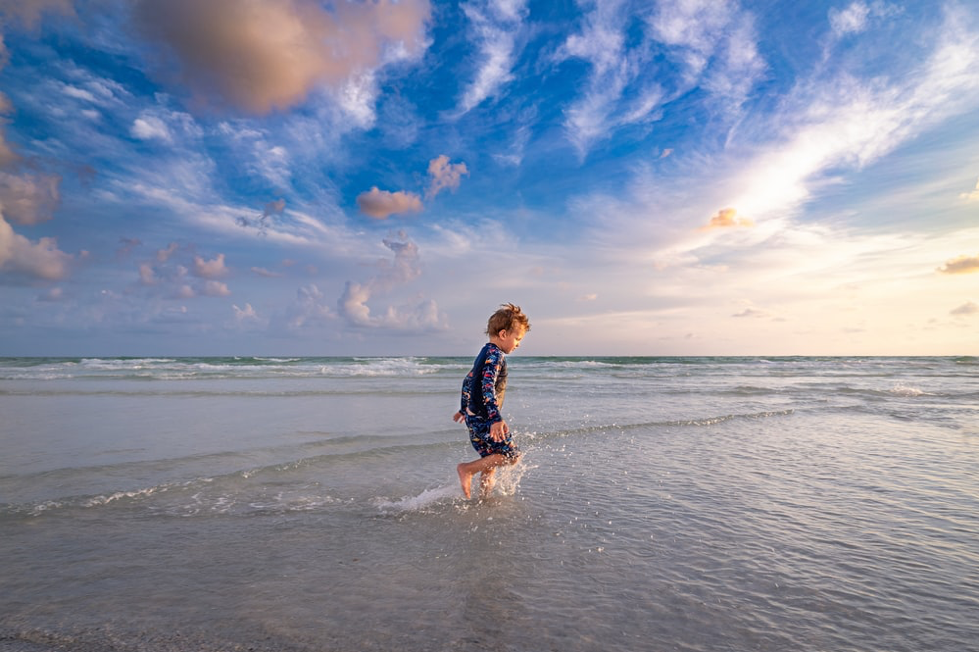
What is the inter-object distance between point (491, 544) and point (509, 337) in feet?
6.88

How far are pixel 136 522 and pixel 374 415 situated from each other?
24.2 feet

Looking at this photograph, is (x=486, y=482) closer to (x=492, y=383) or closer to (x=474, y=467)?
(x=474, y=467)

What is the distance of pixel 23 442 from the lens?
8.23 m

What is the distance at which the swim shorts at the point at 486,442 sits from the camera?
5.25 metres

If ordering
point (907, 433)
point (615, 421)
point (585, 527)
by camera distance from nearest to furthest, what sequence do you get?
point (585, 527)
point (907, 433)
point (615, 421)

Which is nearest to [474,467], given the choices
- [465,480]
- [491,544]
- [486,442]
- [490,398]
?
[465,480]

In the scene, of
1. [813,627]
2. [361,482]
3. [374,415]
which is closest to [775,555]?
[813,627]

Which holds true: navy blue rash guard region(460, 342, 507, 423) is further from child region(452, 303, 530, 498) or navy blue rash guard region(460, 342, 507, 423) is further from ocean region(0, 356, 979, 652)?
ocean region(0, 356, 979, 652)

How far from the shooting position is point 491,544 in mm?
4059

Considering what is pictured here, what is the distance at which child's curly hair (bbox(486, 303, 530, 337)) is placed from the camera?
5355mm

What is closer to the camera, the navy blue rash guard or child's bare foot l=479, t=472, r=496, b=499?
the navy blue rash guard

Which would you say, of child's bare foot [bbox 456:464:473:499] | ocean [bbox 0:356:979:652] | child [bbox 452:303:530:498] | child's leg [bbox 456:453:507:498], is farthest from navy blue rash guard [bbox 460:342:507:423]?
ocean [bbox 0:356:979:652]

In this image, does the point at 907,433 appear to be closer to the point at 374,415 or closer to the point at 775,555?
the point at 775,555

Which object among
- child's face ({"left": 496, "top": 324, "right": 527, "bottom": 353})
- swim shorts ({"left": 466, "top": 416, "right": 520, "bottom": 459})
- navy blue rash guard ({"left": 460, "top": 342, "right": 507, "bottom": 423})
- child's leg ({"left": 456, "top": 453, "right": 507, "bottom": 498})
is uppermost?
child's face ({"left": 496, "top": 324, "right": 527, "bottom": 353})
